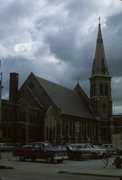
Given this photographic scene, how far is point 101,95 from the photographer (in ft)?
338

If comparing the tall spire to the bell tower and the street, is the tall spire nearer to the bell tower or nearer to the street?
the bell tower

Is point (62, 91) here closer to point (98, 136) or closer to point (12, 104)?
point (98, 136)

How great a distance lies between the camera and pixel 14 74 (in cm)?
8088

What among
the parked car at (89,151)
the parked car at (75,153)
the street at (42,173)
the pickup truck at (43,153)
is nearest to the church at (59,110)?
the parked car at (89,151)

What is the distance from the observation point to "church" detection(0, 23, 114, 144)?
241ft

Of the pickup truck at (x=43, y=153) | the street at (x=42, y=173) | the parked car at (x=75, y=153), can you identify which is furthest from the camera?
the parked car at (x=75, y=153)

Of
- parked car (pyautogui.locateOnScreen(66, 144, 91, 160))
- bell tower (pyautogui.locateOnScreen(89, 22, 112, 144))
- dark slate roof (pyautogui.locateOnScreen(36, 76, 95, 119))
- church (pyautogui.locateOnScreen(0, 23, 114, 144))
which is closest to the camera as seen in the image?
parked car (pyautogui.locateOnScreen(66, 144, 91, 160))

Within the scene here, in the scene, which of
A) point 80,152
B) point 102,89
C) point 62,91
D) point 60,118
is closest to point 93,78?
point 102,89

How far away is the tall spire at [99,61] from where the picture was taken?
103562 mm

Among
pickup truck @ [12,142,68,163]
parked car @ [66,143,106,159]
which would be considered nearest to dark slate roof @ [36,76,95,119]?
parked car @ [66,143,106,159]

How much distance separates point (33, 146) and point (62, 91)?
62.5 m

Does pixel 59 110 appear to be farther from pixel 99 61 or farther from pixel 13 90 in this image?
pixel 99 61

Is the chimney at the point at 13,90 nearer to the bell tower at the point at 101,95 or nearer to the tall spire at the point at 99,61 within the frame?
Answer: the bell tower at the point at 101,95

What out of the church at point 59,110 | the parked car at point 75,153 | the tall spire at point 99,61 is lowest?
the parked car at point 75,153
